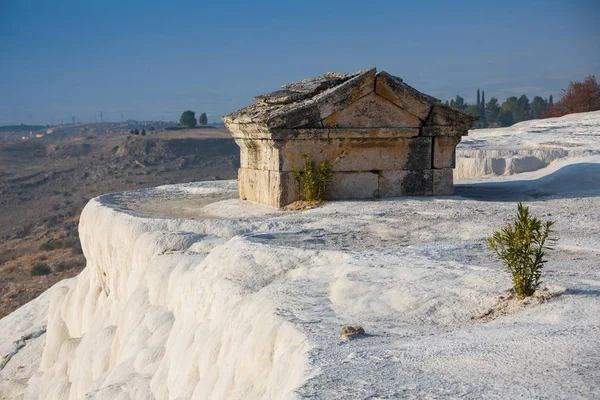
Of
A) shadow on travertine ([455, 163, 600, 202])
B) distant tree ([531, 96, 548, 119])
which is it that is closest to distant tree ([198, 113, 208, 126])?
distant tree ([531, 96, 548, 119])

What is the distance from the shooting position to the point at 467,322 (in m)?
4.43

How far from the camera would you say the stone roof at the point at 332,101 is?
30.8 ft

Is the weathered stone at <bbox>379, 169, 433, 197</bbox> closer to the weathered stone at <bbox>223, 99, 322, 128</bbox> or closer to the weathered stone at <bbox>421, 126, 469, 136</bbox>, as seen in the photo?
the weathered stone at <bbox>421, 126, 469, 136</bbox>

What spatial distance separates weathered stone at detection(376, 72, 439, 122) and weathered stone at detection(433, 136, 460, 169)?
42 centimetres

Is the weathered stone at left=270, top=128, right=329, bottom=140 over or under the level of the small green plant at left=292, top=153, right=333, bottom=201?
over

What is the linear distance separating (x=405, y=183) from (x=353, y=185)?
0.78 metres

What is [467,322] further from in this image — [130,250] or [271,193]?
[271,193]

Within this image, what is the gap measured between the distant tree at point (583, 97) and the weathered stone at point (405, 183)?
19.2 meters

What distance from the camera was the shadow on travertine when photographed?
10078mm

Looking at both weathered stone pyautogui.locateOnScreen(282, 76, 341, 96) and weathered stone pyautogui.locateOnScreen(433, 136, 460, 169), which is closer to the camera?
weathered stone pyautogui.locateOnScreen(282, 76, 341, 96)

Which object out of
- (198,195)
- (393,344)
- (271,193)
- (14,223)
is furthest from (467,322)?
(14,223)

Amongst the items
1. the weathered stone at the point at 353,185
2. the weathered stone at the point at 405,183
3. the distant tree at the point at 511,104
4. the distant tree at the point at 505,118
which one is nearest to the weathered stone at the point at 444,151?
the weathered stone at the point at 405,183

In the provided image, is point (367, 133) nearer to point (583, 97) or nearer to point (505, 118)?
point (583, 97)

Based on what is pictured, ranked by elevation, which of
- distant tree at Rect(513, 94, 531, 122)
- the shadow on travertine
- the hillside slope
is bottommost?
the hillside slope
